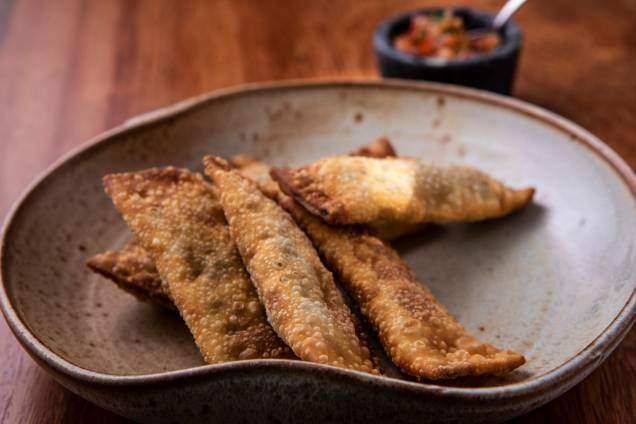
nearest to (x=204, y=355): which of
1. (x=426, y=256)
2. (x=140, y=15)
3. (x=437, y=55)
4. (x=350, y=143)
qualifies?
(x=426, y=256)

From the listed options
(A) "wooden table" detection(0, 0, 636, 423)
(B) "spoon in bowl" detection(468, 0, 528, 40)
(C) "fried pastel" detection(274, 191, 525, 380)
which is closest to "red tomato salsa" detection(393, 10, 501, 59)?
(B) "spoon in bowl" detection(468, 0, 528, 40)

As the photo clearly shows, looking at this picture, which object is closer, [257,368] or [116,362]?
[257,368]

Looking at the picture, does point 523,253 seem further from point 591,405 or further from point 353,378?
point 353,378

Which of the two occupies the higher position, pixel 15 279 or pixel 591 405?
pixel 15 279

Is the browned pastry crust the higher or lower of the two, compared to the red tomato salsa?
higher

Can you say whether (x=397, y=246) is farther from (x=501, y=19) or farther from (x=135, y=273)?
(x=501, y=19)

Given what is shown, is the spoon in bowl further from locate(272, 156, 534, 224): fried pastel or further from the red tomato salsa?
locate(272, 156, 534, 224): fried pastel

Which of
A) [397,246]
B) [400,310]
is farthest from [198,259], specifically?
[397,246]
